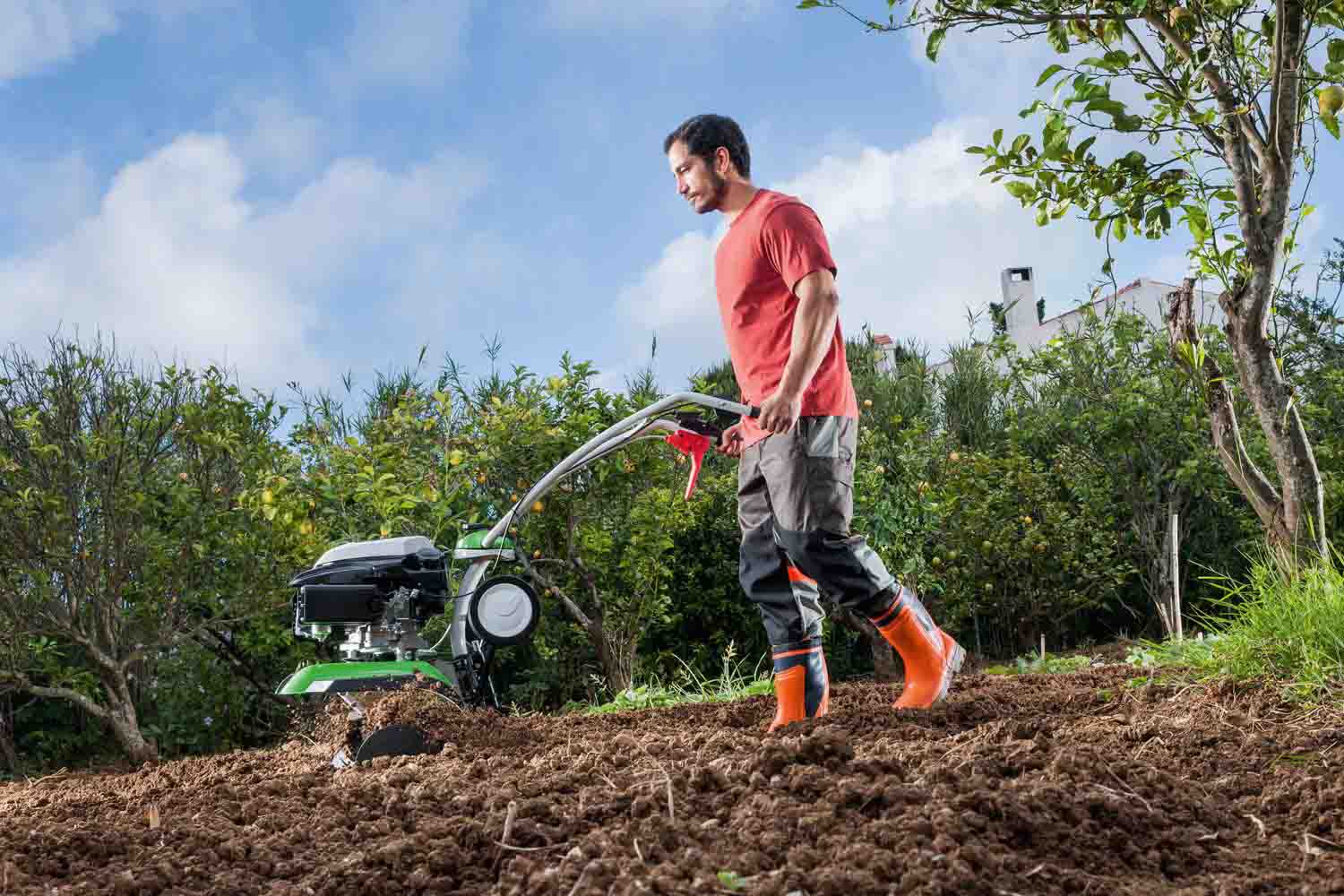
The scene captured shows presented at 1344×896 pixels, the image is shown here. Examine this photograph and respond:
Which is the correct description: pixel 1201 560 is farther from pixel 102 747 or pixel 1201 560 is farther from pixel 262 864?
pixel 262 864

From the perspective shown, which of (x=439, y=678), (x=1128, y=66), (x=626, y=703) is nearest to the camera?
(x=439, y=678)

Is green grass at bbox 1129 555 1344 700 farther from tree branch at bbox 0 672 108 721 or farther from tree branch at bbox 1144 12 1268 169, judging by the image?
tree branch at bbox 0 672 108 721

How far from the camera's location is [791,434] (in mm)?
3570

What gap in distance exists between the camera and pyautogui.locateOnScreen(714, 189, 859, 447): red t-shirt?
3.55 metres

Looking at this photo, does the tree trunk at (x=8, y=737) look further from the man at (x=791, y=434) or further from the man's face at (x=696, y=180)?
the man's face at (x=696, y=180)

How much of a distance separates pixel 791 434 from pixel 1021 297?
15.9 meters

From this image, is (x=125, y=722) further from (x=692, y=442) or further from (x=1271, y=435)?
(x=1271, y=435)

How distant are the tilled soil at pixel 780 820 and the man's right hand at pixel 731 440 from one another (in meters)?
0.98

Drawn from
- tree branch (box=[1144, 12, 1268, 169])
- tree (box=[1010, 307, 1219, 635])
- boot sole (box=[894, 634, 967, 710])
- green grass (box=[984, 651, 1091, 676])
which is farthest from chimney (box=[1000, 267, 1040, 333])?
boot sole (box=[894, 634, 967, 710])

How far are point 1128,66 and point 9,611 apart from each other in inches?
227

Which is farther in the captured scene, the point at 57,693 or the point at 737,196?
the point at 57,693

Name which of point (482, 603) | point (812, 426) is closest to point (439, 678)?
point (482, 603)

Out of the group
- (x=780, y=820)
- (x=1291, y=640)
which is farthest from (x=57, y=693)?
(x=1291, y=640)

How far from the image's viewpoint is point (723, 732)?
130 inches
